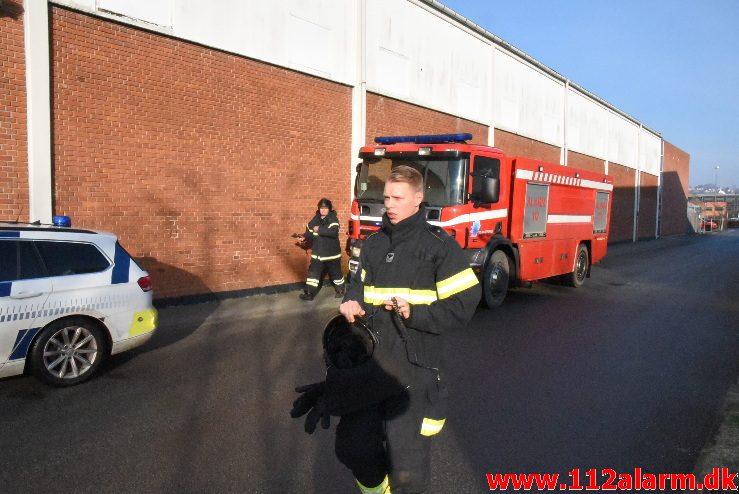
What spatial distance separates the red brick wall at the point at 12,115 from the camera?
7.61 metres

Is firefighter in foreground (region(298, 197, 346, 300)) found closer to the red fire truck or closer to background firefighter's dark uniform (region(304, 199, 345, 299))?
background firefighter's dark uniform (region(304, 199, 345, 299))

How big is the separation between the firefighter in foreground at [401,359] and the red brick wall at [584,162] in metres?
24.4

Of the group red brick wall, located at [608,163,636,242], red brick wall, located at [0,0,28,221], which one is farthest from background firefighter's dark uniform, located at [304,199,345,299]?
red brick wall, located at [608,163,636,242]

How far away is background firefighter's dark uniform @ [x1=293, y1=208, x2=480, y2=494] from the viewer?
2547 millimetres

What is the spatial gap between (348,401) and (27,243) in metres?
4.32

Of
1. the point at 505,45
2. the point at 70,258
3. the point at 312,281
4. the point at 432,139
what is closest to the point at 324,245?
the point at 312,281

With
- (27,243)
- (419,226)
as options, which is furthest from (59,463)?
(419,226)

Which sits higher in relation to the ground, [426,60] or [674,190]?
[426,60]

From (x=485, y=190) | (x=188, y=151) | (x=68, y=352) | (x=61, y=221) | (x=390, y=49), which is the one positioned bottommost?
(x=68, y=352)

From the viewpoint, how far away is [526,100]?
71.1 ft

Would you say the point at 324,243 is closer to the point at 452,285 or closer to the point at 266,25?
the point at 266,25

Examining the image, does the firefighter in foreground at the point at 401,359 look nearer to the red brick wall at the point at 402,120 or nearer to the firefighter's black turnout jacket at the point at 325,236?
the firefighter's black turnout jacket at the point at 325,236

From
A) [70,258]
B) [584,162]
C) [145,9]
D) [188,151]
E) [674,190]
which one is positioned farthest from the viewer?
[674,190]

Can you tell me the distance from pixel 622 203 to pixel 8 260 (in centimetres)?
3164
